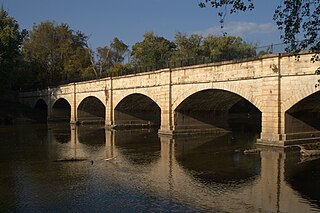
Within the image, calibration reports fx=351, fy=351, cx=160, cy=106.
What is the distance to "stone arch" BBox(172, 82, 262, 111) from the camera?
23.4m

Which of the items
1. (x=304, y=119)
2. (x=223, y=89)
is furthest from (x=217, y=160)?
(x=223, y=89)

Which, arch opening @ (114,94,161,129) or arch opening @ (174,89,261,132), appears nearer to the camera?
arch opening @ (174,89,261,132)

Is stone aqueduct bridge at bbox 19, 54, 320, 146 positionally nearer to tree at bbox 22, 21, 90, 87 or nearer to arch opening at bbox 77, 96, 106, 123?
arch opening at bbox 77, 96, 106, 123

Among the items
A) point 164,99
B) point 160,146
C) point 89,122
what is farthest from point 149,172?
point 89,122

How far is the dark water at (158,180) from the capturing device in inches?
432

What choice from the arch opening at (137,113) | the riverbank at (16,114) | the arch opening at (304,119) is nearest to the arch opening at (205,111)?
the arch opening at (304,119)

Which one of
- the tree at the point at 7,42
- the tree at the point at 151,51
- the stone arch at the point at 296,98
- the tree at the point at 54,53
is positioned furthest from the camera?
the tree at the point at 54,53

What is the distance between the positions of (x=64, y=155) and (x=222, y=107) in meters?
17.5

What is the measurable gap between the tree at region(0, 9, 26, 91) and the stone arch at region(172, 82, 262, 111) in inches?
1144

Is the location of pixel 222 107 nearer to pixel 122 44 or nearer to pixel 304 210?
pixel 304 210

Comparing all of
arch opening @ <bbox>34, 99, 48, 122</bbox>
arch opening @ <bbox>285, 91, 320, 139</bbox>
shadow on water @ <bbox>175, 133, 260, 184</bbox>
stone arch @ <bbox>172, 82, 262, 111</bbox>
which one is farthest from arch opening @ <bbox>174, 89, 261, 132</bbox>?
arch opening @ <bbox>34, 99, 48, 122</bbox>

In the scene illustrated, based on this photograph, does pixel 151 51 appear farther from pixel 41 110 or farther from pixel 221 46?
pixel 41 110

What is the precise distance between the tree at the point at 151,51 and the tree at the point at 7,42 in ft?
69.5

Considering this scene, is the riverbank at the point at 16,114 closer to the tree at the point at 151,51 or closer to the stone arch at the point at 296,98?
the tree at the point at 151,51
